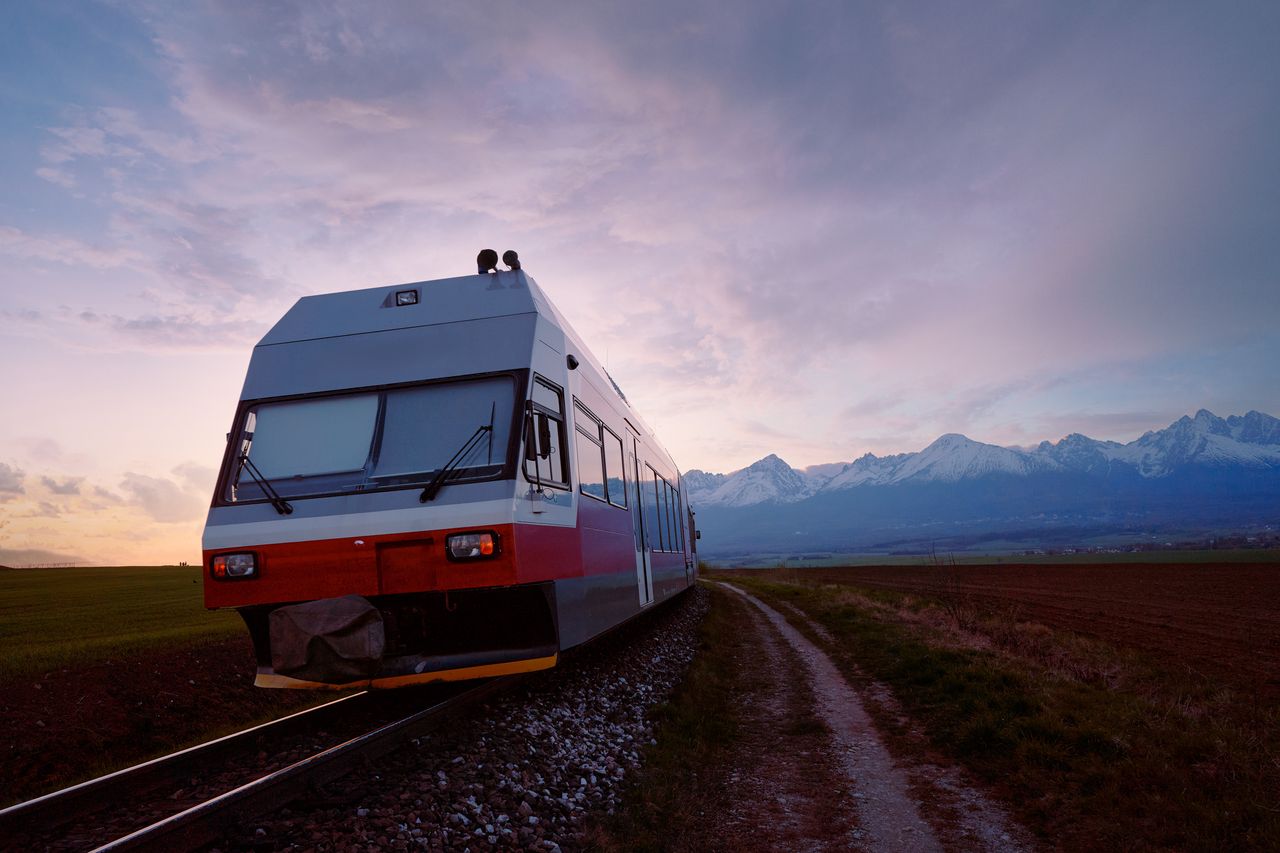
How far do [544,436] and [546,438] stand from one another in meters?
0.04

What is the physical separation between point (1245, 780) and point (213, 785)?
741 centimetres

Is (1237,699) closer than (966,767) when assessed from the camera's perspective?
No

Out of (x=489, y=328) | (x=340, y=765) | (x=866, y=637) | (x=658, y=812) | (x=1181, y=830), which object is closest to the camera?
(x=1181, y=830)

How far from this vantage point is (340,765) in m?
5.60

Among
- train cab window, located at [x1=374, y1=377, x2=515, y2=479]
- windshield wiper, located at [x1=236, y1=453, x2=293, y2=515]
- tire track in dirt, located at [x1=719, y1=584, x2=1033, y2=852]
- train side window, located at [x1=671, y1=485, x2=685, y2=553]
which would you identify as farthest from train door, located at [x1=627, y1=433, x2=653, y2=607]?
windshield wiper, located at [x1=236, y1=453, x2=293, y2=515]

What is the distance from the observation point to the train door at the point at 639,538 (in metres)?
12.4

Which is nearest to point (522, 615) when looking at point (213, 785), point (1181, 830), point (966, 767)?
point (213, 785)

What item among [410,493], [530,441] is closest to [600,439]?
[530,441]

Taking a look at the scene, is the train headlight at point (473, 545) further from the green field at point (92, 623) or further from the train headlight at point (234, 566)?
the green field at point (92, 623)

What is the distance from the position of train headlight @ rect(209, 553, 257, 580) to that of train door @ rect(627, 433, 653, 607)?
5853mm

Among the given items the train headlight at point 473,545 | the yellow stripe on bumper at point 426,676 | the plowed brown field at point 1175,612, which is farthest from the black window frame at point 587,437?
the plowed brown field at point 1175,612

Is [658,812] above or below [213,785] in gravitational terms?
below

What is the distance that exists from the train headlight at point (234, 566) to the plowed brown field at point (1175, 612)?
14.7 m

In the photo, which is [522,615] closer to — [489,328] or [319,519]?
[319,519]
